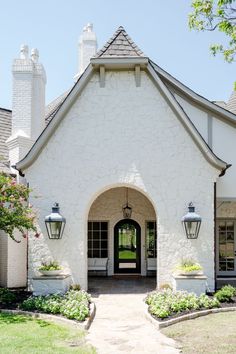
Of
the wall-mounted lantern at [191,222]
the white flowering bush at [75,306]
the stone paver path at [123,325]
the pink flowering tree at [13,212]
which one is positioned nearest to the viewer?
the stone paver path at [123,325]

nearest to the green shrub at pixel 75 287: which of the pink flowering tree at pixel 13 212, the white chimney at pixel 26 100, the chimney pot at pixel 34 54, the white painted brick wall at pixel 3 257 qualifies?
the pink flowering tree at pixel 13 212

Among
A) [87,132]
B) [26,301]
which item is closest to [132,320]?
[26,301]

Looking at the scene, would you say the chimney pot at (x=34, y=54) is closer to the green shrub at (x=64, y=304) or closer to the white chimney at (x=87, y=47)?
the white chimney at (x=87, y=47)

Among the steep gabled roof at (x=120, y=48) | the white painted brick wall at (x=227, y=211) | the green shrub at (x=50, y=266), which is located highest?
the steep gabled roof at (x=120, y=48)

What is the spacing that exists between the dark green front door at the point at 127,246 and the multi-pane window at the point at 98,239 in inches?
19.9

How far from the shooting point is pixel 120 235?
19031mm

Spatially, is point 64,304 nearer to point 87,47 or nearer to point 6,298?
point 6,298

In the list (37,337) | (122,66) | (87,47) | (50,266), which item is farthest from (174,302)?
(87,47)

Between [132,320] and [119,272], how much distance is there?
26.5 ft

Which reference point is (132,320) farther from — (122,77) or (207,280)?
(122,77)

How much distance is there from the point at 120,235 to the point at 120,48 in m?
8.46

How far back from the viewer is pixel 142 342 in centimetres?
905

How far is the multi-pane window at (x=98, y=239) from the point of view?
19.0 meters

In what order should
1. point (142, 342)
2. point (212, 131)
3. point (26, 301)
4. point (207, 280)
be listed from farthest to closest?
point (212, 131) → point (207, 280) → point (26, 301) → point (142, 342)
